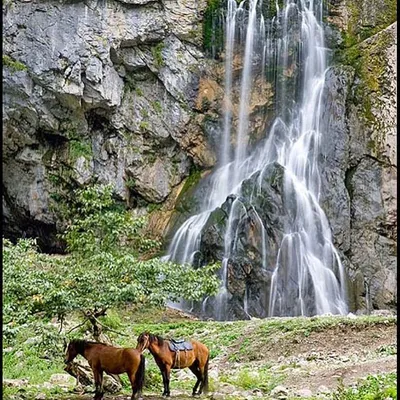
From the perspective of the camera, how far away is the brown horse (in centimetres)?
827

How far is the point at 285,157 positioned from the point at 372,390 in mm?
21950

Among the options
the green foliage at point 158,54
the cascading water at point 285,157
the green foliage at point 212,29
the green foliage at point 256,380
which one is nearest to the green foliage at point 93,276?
the green foliage at point 256,380

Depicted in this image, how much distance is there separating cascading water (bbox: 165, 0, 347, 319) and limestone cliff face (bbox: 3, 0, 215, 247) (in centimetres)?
193

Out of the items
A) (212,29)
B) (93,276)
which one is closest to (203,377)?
(93,276)

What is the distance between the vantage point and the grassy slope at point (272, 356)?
1050 centimetres

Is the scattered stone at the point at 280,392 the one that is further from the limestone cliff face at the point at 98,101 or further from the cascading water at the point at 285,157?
the limestone cliff face at the point at 98,101

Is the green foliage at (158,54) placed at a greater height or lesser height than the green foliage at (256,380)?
greater

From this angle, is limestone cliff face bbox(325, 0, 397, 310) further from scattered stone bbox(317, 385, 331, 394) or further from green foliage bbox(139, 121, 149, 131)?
scattered stone bbox(317, 385, 331, 394)

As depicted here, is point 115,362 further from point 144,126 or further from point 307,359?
point 144,126

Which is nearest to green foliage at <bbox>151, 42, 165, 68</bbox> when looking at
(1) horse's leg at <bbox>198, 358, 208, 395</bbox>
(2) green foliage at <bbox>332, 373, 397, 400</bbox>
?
(1) horse's leg at <bbox>198, 358, 208, 395</bbox>

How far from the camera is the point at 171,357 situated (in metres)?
8.97

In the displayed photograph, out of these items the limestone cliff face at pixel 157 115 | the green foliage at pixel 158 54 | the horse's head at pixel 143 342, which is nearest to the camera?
the horse's head at pixel 143 342

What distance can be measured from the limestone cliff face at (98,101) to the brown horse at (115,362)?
21.0m

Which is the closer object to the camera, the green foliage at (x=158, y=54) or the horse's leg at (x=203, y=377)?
the horse's leg at (x=203, y=377)
